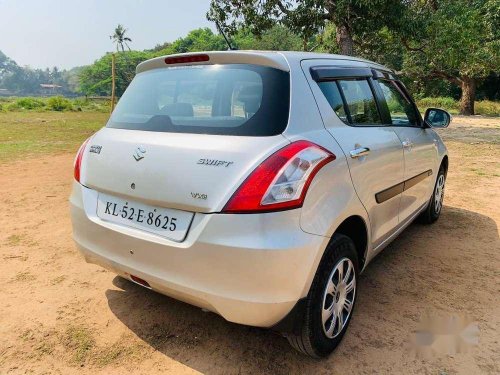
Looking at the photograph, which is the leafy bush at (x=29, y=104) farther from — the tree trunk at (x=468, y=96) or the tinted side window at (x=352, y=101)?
the tinted side window at (x=352, y=101)

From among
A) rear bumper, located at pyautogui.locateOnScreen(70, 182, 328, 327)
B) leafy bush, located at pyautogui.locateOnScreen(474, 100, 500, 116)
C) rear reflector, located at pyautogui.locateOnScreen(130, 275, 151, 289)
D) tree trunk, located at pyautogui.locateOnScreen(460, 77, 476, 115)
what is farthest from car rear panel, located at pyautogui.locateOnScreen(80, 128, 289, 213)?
leafy bush, located at pyautogui.locateOnScreen(474, 100, 500, 116)

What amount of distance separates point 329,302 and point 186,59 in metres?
1.69

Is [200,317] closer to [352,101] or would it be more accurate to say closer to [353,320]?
[353,320]

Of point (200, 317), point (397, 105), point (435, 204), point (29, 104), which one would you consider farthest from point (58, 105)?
point (200, 317)

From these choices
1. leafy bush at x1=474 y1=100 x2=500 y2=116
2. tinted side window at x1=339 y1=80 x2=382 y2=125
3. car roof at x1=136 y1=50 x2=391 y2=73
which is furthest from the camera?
leafy bush at x1=474 y1=100 x2=500 y2=116

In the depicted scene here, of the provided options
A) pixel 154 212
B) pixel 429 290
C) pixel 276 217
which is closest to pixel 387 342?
pixel 429 290

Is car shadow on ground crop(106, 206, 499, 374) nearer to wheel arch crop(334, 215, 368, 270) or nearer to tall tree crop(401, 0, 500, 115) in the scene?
wheel arch crop(334, 215, 368, 270)

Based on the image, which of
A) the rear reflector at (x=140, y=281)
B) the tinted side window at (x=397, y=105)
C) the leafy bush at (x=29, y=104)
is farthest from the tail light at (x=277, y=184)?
the leafy bush at (x=29, y=104)

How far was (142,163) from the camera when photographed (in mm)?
2193

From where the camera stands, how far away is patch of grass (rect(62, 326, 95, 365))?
234 cm

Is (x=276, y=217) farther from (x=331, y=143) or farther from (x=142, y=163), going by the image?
(x=142, y=163)

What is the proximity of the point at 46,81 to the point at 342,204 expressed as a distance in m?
196

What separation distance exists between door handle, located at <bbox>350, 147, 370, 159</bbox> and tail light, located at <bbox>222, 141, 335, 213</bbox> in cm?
50

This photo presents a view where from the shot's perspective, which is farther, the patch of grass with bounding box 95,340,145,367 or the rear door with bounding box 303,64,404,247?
the rear door with bounding box 303,64,404,247
